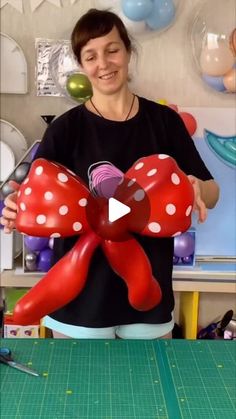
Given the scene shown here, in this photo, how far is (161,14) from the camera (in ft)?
6.28

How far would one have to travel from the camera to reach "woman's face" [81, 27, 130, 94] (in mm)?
1096

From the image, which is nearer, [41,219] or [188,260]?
[41,219]

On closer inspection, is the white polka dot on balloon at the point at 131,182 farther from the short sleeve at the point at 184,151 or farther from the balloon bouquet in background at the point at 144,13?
the balloon bouquet in background at the point at 144,13

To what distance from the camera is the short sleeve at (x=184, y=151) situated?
1.15m

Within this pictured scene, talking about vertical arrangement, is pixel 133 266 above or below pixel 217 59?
below

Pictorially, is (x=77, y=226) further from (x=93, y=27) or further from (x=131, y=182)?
(x=93, y=27)

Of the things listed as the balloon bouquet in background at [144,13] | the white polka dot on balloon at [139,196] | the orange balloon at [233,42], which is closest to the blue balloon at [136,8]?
the balloon bouquet in background at [144,13]

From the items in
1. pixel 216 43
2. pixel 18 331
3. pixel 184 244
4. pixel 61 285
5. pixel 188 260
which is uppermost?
pixel 216 43

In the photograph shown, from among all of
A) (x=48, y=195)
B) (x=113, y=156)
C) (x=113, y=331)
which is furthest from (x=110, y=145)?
(x=113, y=331)

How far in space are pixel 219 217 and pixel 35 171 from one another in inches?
52.1

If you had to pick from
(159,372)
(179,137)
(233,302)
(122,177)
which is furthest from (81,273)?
(233,302)

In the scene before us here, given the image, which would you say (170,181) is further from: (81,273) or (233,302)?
(233,302)

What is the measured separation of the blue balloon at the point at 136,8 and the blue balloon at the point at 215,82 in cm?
32
